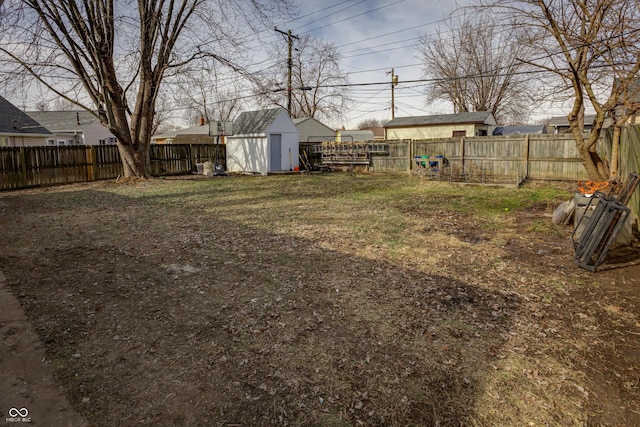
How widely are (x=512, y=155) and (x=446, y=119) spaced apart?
12.1 metres

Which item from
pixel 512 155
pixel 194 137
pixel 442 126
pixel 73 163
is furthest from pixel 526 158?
pixel 194 137

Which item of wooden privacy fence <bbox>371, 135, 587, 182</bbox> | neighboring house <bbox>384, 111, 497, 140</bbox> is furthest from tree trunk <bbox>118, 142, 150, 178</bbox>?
neighboring house <bbox>384, 111, 497, 140</bbox>

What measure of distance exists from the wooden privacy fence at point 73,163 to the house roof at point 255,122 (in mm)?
2539

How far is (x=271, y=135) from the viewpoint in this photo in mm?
18531


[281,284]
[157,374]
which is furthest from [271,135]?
[157,374]

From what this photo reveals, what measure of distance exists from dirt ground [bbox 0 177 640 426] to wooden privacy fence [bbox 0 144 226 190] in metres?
8.81

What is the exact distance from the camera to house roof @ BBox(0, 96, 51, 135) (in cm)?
1929

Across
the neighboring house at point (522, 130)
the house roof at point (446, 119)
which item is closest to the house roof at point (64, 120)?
the house roof at point (446, 119)

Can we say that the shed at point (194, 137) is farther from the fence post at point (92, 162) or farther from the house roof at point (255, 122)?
the fence post at point (92, 162)

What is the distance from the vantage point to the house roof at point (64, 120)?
90.9ft

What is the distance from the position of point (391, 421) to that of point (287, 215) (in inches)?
242

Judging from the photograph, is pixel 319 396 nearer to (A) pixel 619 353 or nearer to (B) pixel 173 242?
(A) pixel 619 353

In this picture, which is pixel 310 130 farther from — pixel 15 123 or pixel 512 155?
pixel 15 123

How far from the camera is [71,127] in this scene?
2789 cm
